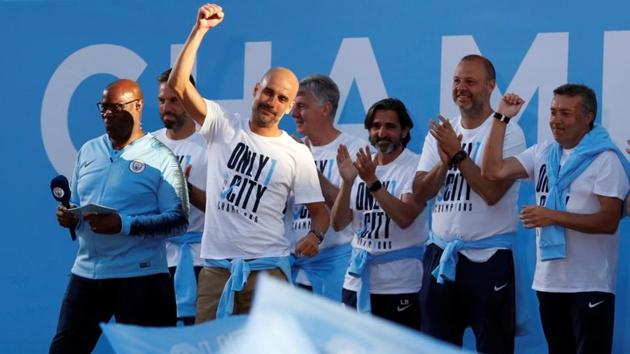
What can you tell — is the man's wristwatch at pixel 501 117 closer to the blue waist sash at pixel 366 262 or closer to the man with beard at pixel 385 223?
the man with beard at pixel 385 223

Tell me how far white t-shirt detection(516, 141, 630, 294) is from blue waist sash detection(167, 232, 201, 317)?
1.83 metres

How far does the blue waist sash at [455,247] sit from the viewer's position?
6059 millimetres

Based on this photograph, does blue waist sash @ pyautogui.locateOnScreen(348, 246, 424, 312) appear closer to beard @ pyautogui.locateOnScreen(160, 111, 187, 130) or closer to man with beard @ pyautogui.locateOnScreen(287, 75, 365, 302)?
man with beard @ pyautogui.locateOnScreen(287, 75, 365, 302)

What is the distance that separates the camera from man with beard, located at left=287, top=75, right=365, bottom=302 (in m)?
6.59

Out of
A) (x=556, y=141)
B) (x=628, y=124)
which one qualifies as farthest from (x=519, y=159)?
(x=628, y=124)

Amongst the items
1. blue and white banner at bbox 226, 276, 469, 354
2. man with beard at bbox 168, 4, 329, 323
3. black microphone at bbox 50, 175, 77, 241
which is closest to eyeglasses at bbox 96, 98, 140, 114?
black microphone at bbox 50, 175, 77, 241

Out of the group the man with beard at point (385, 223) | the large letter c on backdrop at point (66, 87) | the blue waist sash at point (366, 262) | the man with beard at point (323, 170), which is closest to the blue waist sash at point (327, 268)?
the man with beard at point (323, 170)

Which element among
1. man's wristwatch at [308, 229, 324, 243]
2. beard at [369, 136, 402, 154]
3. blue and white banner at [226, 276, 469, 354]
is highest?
beard at [369, 136, 402, 154]

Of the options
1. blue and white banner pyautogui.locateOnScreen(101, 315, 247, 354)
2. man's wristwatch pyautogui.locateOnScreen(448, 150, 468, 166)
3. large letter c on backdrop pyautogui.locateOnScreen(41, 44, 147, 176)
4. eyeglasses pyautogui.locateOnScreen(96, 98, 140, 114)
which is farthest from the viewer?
large letter c on backdrop pyautogui.locateOnScreen(41, 44, 147, 176)

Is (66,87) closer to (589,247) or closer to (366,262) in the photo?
(366,262)

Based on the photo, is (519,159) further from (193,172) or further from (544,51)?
(193,172)

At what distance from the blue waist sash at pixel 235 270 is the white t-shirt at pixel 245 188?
0.03m

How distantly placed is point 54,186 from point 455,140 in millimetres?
1936

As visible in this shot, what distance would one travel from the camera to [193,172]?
267 inches
